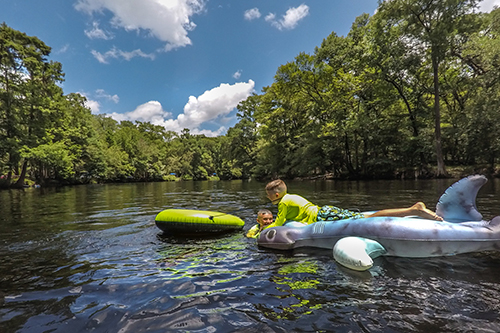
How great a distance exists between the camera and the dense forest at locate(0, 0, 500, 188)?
18844 mm

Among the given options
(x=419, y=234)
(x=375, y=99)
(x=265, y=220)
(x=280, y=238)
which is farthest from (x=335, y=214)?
(x=375, y=99)

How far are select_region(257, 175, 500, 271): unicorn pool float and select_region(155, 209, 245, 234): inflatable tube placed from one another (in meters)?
2.27

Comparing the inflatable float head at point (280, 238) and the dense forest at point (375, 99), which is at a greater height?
the dense forest at point (375, 99)

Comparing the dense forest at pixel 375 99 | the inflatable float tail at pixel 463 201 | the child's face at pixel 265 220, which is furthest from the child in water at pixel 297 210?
the dense forest at pixel 375 99

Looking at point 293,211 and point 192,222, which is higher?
point 293,211

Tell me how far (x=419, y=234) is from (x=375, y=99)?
23451mm

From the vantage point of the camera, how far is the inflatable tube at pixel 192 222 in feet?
18.2

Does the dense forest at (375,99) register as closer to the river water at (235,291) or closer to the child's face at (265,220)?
the child's face at (265,220)

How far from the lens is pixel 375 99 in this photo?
936 inches

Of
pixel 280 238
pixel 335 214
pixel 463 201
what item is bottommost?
pixel 280 238

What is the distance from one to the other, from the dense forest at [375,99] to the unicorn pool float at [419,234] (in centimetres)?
1902

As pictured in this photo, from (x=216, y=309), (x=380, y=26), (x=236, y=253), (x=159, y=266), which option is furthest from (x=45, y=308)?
(x=380, y=26)

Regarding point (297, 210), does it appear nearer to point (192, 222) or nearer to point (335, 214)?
point (335, 214)

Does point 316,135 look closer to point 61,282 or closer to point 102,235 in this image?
point 102,235
